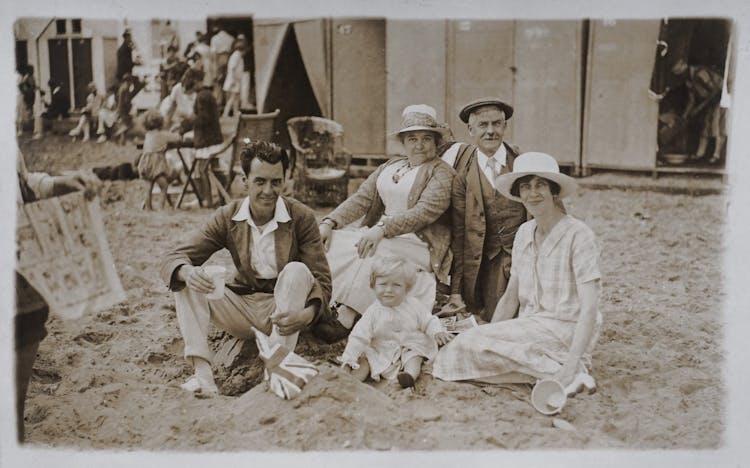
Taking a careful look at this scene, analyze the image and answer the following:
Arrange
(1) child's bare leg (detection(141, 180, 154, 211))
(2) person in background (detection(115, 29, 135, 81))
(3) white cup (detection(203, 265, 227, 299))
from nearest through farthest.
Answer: (3) white cup (detection(203, 265, 227, 299)) → (2) person in background (detection(115, 29, 135, 81)) → (1) child's bare leg (detection(141, 180, 154, 211))

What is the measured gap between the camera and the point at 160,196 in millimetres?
5559

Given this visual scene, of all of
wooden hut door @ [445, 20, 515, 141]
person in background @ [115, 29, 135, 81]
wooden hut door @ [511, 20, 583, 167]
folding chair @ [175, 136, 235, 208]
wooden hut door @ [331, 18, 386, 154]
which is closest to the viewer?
person in background @ [115, 29, 135, 81]

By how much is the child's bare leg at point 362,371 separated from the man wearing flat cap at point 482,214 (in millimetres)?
700

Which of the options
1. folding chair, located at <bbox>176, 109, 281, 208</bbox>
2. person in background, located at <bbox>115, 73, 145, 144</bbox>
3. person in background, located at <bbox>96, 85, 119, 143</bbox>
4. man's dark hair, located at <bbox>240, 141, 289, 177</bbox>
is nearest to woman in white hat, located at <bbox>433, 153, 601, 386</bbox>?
man's dark hair, located at <bbox>240, 141, 289, 177</bbox>

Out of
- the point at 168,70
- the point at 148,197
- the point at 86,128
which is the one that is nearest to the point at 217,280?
the point at 86,128

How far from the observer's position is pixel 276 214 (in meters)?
3.67

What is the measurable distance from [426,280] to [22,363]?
2095 mm

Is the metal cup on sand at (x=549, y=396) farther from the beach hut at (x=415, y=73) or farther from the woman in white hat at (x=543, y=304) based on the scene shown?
the beach hut at (x=415, y=73)

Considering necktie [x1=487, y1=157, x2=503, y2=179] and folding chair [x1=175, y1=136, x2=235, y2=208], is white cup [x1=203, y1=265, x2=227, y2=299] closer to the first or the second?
necktie [x1=487, y1=157, x2=503, y2=179]

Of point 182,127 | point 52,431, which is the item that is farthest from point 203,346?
point 182,127

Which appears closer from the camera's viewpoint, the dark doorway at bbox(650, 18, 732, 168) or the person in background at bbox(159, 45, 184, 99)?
the dark doorway at bbox(650, 18, 732, 168)

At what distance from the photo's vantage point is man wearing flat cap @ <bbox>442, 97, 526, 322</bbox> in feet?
13.5

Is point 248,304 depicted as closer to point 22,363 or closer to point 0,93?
point 22,363

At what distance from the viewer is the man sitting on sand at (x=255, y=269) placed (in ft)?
11.7
